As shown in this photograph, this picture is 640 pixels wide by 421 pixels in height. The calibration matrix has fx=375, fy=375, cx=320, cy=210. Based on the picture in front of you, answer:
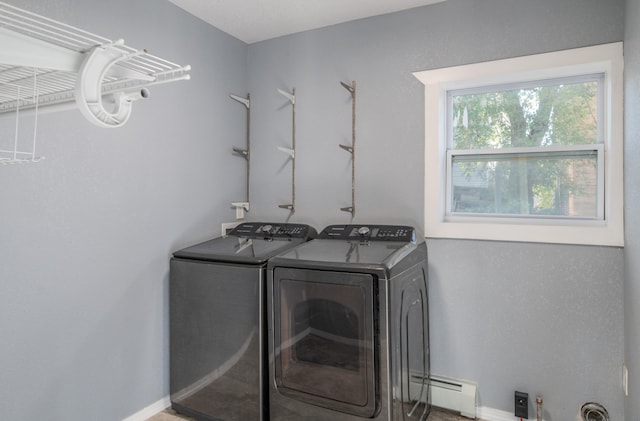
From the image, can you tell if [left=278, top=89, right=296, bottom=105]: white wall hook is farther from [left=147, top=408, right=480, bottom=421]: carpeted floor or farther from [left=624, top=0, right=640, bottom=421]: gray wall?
[left=147, top=408, right=480, bottom=421]: carpeted floor

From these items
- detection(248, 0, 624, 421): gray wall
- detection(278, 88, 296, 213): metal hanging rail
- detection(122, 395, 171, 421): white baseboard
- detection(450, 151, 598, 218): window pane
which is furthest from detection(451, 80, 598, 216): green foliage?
detection(122, 395, 171, 421): white baseboard

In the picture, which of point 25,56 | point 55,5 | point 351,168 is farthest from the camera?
point 351,168

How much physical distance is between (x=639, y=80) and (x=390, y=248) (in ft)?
3.96

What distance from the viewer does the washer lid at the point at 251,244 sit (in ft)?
6.55

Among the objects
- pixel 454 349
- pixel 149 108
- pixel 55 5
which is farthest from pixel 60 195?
pixel 454 349

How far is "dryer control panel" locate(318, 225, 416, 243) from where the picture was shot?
213 cm

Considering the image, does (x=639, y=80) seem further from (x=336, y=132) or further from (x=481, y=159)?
(x=336, y=132)

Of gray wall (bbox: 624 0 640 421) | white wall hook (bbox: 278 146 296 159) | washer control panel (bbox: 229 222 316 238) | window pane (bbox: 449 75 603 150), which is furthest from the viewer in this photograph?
white wall hook (bbox: 278 146 296 159)

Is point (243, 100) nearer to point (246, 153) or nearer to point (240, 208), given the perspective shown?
point (246, 153)

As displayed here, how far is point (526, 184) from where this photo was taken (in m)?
2.18

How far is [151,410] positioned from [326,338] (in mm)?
1219

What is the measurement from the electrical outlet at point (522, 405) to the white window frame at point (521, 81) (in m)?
0.84

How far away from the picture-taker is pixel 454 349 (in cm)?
223

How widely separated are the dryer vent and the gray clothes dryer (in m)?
1.58
